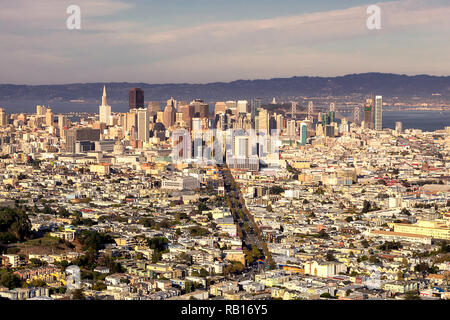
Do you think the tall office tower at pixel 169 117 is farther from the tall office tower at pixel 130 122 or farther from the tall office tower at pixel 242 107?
the tall office tower at pixel 242 107

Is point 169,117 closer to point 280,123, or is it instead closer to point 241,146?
point 280,123

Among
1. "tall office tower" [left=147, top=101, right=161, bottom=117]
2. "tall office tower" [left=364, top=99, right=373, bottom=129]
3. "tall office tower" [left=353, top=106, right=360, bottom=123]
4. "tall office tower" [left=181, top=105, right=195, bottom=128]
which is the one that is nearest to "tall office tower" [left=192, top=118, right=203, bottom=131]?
"tall office tower" [left=181, top=105, right=195, bottom=128]

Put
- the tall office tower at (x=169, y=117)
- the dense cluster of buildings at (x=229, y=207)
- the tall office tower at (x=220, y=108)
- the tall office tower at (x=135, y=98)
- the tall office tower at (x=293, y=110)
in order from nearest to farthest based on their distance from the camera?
the dense cluster of buildings at (x=229, y=207), the tall office tower at (x=169, y=117), the tall office tower at (x=220, y=108), the tall office tower at (x=135, y=98), the tall office tower at (x=293, y=110)

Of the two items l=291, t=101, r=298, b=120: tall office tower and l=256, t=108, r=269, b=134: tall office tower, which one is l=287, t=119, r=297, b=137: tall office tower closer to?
l=256, t=108, r=269, b=134: tall office tower

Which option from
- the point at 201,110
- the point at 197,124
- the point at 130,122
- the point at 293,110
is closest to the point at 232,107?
the point at 293,110

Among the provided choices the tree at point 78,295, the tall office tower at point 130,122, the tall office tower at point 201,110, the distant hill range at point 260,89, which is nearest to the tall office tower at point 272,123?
the tall office tower at point 201,110
